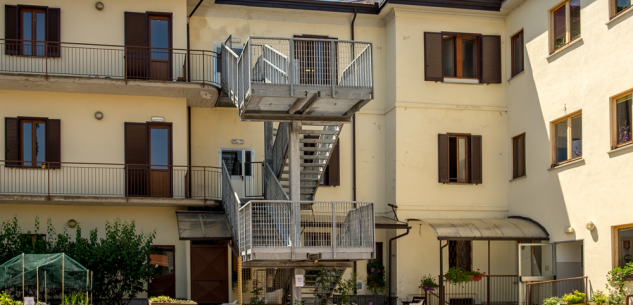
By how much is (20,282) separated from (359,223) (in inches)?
311

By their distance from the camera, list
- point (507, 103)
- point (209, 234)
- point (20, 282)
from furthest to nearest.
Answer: point (507, 103), point (209, 234), point (20, 282)

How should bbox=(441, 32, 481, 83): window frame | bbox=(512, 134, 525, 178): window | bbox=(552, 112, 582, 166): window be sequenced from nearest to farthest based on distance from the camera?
1. bbox=(552, 112, 582, 166): window
2. bbox=(512, 134, 525, 178): window
3. bbox=(441, 32, 481, 83): window frame

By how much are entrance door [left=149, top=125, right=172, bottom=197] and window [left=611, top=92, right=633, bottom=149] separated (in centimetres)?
1173

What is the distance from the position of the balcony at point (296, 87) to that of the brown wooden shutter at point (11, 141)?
6345mm

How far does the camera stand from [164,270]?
2359cm

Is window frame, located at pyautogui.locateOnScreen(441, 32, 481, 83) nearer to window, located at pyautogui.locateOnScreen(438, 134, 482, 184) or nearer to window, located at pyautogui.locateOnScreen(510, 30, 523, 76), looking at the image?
window, located at pyautogui.locateOnScreen(510, 30, 523, 76)

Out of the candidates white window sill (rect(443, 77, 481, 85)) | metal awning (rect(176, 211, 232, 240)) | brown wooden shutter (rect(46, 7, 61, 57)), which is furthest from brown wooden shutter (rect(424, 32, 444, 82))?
brown wooden shutter (rect(46, 7, 61, 57))

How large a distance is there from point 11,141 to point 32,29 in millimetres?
3166

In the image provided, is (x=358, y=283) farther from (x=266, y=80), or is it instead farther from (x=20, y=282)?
(x=20, y=282)

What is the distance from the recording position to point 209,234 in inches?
874

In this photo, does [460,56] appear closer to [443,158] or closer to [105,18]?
[443,158]

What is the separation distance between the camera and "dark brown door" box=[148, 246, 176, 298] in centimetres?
2330

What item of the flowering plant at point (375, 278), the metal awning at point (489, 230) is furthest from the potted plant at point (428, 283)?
the metal awning at point (489, 230)

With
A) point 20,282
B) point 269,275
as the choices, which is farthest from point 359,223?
point 20,282
